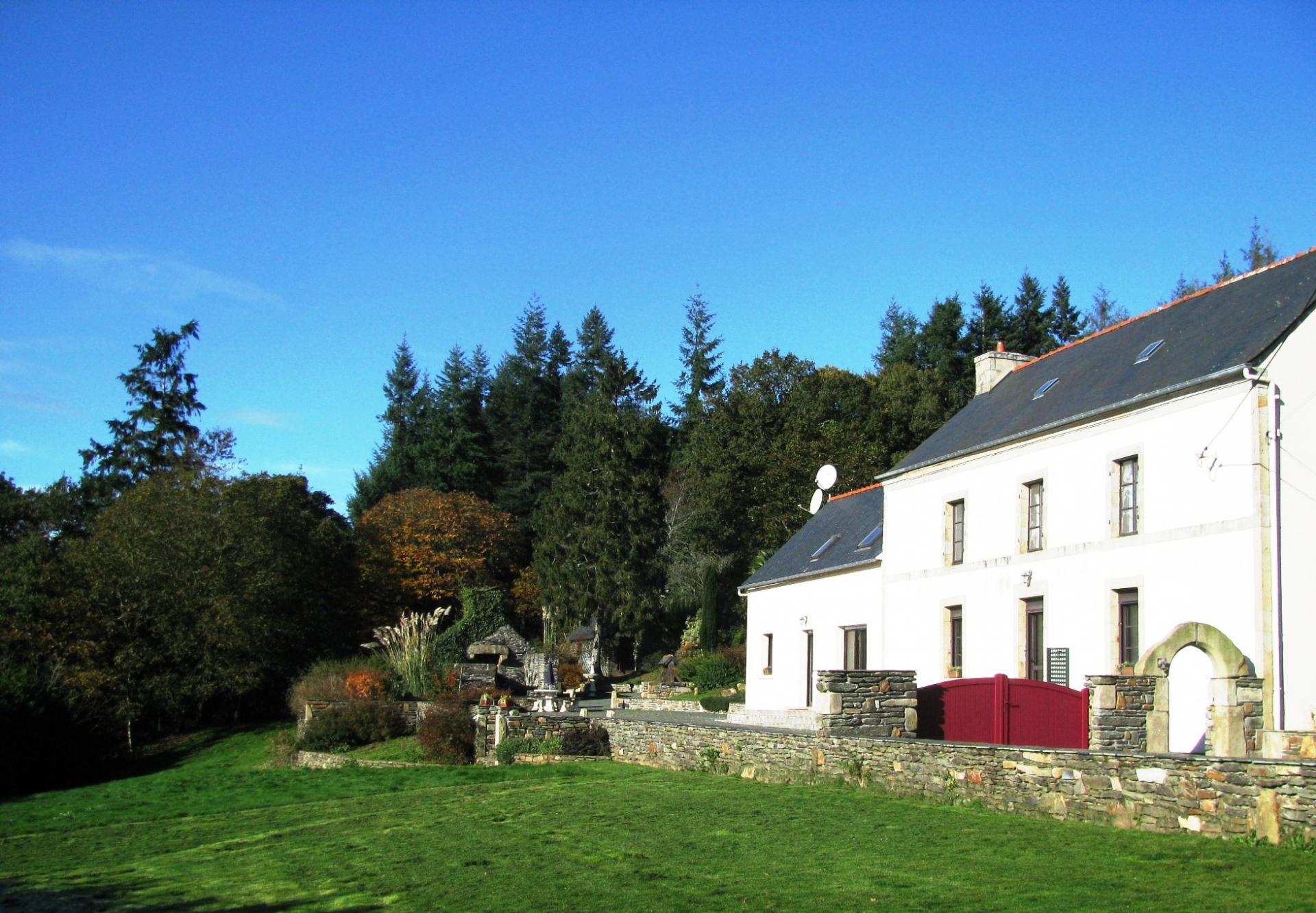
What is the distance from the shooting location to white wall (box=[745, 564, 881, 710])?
26453 mm

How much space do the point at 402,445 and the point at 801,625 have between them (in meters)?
43.5

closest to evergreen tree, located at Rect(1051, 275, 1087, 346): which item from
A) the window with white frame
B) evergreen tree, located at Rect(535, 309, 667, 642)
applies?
evergreen tree, located at Rect(535, 309, 667, 642)

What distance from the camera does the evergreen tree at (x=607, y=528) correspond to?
1925 inches

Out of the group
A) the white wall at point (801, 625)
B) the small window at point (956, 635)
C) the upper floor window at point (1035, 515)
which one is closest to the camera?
the upper floor window at point (1035, 515)

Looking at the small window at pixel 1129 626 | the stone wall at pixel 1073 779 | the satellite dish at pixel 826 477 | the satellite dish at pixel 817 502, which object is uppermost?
the satellite dish at pixel 826 477

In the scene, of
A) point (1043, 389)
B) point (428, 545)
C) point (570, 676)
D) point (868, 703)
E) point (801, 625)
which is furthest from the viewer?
point (428, 545)

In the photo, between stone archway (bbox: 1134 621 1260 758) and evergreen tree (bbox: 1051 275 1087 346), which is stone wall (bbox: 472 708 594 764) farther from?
evergreen tree (bbox: 1051 275 1087 346)

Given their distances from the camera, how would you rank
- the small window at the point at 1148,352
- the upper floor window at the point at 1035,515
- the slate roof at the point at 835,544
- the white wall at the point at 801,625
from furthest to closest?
the slate roof at the point at 835,544 → the white wall at the point at 801,625 → the upper floor window at the point at 1035,515 → the small window at the point at 1148,352

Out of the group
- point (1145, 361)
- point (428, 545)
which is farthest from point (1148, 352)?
point (428, 545)

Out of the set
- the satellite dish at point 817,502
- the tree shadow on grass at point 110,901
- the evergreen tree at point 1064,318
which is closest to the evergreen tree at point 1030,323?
the evergreen tree at point 1064,318

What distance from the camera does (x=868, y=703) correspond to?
16062 millimetres

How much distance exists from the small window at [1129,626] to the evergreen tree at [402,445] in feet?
146

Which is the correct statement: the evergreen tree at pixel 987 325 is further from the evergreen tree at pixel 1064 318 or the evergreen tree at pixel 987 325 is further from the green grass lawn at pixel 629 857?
the green grass lawn at pixel 629 857

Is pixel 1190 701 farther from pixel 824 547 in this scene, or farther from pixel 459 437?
pixel 459 437
